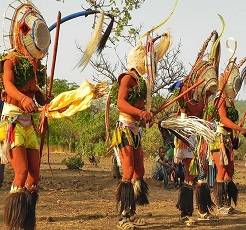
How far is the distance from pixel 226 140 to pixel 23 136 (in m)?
3.77

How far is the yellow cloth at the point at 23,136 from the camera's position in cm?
555

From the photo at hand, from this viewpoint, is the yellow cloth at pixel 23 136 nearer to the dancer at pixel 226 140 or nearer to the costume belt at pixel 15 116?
the costume belt at pixel 15 116

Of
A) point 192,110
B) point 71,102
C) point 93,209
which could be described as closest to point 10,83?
point 71,102

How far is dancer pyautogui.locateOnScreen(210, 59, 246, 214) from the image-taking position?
27.2 feet

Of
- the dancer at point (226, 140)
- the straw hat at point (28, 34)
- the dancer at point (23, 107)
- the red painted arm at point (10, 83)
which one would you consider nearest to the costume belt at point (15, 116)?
the dancer at point (23, 107)

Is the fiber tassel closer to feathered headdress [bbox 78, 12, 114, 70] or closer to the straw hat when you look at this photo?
feathered headdress [bbox 78, 12, 114, 70]

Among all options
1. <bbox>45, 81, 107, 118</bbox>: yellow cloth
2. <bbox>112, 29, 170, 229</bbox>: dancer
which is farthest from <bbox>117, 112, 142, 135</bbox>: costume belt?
<bbox>45, 81, 107, 118</bbox>: yellow cloth

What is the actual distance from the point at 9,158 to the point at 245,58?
466cm

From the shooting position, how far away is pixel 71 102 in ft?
17.7

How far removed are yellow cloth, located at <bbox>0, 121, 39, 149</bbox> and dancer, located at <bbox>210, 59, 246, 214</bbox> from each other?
3.36m

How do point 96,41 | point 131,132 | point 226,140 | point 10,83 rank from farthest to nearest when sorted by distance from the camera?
point 226,140
point 131,132
point 96,41
point 10,83

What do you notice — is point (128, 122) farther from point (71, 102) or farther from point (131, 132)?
point (71, 102)

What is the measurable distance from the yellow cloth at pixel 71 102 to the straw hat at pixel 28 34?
0.65 metres

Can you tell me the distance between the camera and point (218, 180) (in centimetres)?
859
